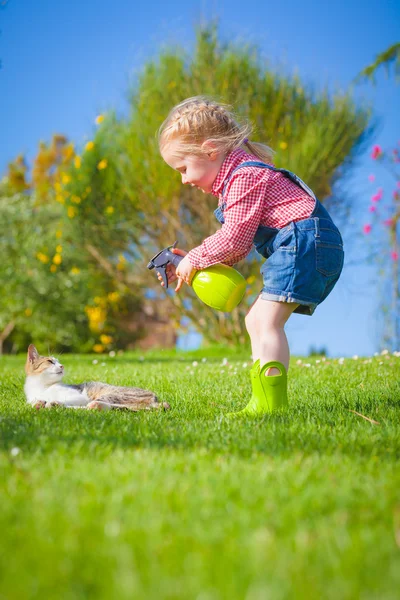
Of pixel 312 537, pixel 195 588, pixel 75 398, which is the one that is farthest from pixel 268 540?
pixel 75 398

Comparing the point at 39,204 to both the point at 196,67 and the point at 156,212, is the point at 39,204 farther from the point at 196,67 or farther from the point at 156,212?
the point at 196,67

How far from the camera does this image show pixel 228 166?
304cm

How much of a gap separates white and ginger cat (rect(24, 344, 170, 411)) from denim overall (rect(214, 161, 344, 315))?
0.87m

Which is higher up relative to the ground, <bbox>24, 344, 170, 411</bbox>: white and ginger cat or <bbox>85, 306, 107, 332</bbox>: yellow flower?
<bbox>85, 306, 107, 332</bbox>: yellow flower

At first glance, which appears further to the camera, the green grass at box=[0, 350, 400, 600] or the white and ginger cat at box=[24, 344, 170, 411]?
the white and ginger cat at box=[24, 344, 170, 411]

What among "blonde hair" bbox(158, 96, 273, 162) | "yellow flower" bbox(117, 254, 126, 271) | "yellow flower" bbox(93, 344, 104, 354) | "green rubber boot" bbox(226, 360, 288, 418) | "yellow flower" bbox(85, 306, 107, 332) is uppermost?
"yellow flower" bbox(117, 254, 126, 271)

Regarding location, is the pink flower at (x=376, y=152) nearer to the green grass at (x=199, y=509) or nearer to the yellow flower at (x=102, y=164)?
the yellow flower at (x=102, y=164)

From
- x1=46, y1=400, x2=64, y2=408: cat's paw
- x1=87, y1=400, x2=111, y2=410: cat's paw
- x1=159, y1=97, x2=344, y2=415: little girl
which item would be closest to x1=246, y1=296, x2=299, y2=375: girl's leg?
x1=159, y1=97, x2=344, y2=415: little girl

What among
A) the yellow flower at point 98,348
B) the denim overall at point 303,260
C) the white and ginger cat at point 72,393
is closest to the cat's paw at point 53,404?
the white and ginger cat at point 72,393

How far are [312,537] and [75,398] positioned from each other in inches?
86.5

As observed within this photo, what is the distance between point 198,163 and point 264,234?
51cm

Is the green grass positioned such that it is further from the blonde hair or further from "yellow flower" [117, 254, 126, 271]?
"yellow flower" [117, 254, 126, 271]

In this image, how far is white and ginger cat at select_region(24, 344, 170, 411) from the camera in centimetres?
310

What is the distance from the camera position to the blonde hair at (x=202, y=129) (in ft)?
10.0
